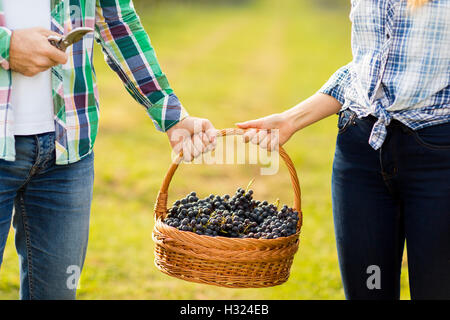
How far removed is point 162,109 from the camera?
7.07ft

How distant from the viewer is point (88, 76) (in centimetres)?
192

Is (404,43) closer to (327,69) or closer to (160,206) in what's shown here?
(160,206)

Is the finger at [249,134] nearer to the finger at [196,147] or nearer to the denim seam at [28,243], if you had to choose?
the finger at [196,147]

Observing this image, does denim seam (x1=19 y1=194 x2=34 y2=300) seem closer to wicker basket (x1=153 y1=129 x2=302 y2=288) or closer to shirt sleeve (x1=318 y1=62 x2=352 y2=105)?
wicker basket (x1=153 y1=129 x2=302 y2=288)

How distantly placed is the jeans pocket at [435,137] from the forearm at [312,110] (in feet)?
1.21

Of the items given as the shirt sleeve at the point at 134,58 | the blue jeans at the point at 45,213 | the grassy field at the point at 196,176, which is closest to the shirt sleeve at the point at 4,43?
the blue jeans at the point at 45,213

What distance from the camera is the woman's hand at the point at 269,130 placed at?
218 centimetres

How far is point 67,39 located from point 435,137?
3.72 ft

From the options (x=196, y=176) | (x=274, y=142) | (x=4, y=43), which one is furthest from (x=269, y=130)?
(x=196, y=176)

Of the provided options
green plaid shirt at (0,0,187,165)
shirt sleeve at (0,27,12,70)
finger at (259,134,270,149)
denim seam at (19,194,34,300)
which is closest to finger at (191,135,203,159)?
green plaid shirt at (0,0,187,165)

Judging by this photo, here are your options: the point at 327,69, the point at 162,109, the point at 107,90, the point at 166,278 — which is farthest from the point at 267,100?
the point at 162,109

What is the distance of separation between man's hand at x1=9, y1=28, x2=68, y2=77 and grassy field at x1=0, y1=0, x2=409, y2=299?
7.59ft

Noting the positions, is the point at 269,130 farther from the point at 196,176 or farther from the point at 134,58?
the point at 196,176
